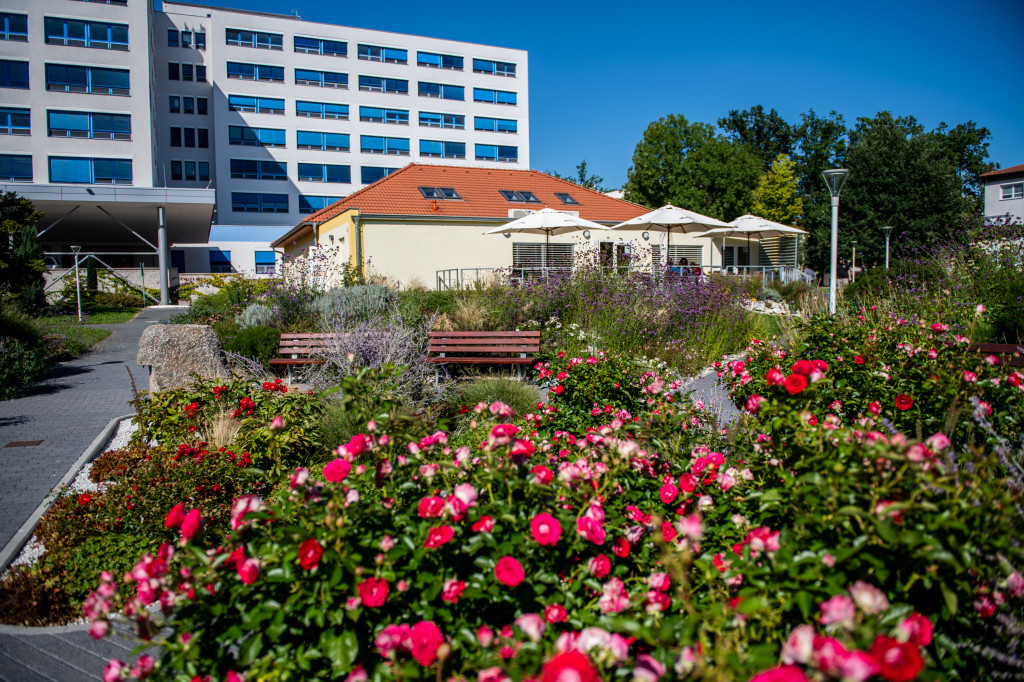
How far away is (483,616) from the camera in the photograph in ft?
6.23

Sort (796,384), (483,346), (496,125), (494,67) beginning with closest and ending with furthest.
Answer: (796,384), (483,346), (494,67), (496,125)

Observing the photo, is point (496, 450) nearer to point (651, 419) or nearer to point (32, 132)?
point (651, 419)

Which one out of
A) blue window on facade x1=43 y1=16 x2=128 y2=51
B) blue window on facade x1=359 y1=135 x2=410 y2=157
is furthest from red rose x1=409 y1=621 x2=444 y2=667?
blue window on facade x1=359 y1=135 x2=410 y2=157

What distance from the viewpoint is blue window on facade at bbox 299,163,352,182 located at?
4638cm

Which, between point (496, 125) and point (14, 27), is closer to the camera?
point (14, 27)

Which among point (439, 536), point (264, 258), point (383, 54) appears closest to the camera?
point (439, 536)

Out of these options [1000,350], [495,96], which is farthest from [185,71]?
[1000,350]

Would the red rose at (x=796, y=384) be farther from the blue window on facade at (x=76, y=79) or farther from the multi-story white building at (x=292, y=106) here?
the multi-story white building at (x=292, y=106)

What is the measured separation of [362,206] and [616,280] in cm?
1249

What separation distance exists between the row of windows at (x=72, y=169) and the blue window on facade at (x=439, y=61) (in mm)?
25291

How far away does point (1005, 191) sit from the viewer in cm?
3288

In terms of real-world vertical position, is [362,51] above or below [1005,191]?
above

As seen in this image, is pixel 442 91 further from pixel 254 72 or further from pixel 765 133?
pixel 765 133

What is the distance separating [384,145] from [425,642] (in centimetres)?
5080
